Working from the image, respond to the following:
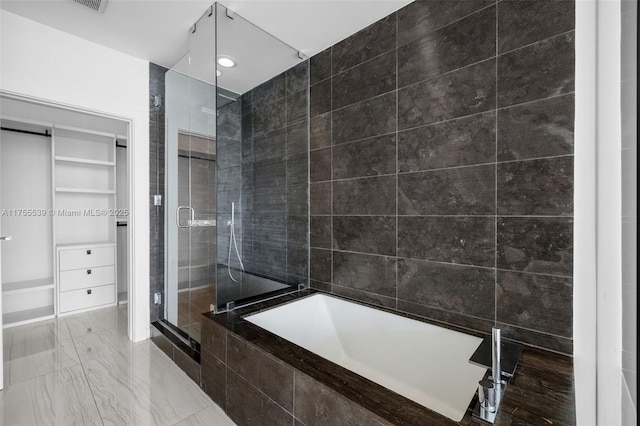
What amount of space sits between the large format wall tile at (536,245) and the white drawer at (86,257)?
4.30 m

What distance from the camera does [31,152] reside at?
337cm

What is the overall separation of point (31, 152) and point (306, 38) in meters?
3.49

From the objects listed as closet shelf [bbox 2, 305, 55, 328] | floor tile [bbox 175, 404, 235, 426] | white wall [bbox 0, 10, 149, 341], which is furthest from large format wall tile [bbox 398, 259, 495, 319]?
closet shelf [bbox 2, 305, 55, 328]

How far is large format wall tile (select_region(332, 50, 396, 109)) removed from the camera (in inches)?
81.0

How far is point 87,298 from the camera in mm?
3555

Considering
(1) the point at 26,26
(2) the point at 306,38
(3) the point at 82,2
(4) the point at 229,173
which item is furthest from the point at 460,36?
(1) the point at 26,26

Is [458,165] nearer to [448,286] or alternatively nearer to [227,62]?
[448,286]

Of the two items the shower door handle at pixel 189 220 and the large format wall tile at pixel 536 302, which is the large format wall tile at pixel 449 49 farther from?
the shower door handle at pixel 189 220

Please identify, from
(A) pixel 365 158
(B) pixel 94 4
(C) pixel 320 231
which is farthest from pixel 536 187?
(B) pixel 94 4

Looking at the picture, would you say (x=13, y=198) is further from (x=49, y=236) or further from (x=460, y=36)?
(x=460, y=36)

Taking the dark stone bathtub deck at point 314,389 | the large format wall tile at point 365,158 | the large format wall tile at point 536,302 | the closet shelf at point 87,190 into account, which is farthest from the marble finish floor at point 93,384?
the large format wall tile at point 365,158

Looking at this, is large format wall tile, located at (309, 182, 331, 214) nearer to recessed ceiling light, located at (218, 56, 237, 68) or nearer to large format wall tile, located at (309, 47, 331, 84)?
large format wall tile, located at (309, 47, 331, 84)

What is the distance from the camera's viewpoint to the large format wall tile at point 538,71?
139 centimetres

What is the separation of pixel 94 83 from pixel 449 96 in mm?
2892
